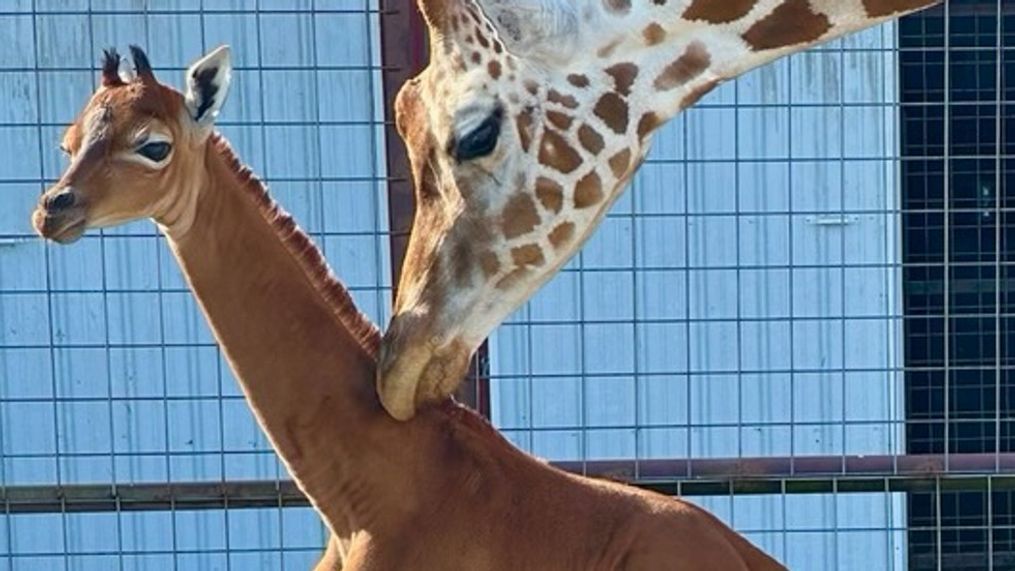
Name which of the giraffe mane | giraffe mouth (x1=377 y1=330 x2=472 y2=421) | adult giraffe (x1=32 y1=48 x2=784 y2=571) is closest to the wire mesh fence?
the giraffe mane

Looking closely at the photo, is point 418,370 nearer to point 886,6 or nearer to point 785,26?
point 785,26

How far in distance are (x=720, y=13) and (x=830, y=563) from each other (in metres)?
3.81

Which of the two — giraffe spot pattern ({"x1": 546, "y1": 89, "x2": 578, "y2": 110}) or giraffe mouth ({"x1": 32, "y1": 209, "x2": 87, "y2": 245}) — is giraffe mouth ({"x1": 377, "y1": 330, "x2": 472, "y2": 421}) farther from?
giraffe mouth ({"x1": 32, "y1": 209, "x2": 87, "y2": 245})

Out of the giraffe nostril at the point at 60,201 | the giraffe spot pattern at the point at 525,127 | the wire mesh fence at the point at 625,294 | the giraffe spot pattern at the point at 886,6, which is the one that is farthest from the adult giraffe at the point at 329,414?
the wire mesh fence at the point at 625,294

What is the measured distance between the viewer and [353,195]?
18.2ft

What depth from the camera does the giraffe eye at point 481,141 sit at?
2.39 metres

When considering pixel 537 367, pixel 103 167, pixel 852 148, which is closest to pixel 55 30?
pixel 537 367

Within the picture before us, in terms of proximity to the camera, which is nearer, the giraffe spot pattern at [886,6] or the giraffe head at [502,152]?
the giraffe head at [502,152]

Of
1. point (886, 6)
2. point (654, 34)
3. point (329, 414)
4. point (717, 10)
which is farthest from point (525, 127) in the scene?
point (329, 414)

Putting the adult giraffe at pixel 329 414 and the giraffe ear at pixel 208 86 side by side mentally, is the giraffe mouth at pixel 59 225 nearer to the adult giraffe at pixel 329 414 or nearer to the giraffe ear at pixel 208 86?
the adult giraffe at pixel 329 414

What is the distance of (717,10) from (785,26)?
117 mm

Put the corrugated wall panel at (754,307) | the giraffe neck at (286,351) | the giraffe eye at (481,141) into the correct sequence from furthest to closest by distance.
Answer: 1. the corrugated wall panel at (754,307)
2. the giraffe neck at (286,351)
3. the giraffe eye at (481,141)

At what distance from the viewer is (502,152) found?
2.41 meters

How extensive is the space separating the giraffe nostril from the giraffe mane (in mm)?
380
